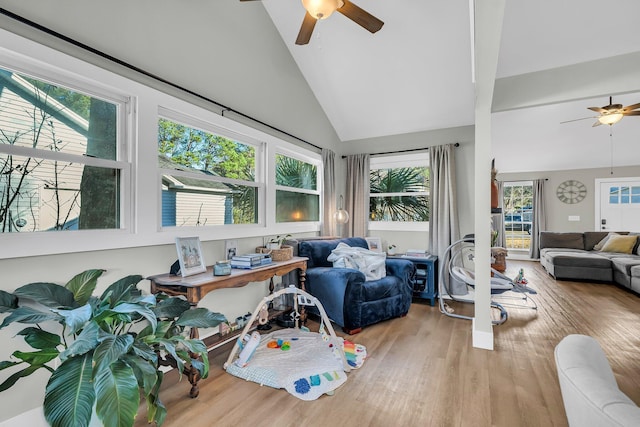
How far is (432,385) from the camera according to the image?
212 cm

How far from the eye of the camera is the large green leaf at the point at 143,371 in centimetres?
119

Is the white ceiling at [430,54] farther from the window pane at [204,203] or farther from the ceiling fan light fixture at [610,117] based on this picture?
the window pane at [204,203]

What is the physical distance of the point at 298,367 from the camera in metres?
2.32

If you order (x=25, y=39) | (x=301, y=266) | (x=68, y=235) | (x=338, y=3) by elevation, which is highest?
(x=338, y=3)

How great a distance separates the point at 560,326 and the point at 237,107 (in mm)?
4086

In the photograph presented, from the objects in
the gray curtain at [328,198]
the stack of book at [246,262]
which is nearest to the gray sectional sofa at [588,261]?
the gray curtain at [328,198]

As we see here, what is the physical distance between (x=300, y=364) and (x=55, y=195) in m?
2.02

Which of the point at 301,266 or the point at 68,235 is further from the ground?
the point at 68,235

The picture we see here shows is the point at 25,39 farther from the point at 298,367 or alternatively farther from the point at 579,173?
the point at 579,173

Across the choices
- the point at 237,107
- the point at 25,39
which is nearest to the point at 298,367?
the point at 237,107

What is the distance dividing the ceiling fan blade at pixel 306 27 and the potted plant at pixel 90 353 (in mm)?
2253

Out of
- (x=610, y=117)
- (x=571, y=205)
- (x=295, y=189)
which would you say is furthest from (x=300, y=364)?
(x=571, y=205)

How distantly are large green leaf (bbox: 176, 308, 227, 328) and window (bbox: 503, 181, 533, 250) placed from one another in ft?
27.9

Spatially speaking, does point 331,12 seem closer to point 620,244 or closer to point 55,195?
point 55,195
